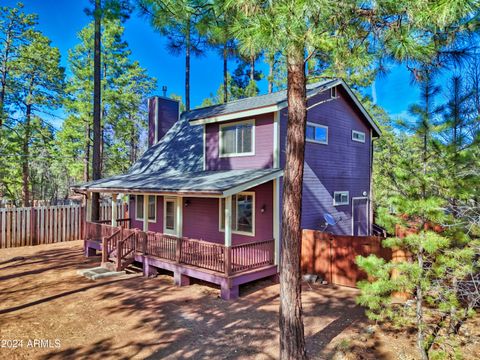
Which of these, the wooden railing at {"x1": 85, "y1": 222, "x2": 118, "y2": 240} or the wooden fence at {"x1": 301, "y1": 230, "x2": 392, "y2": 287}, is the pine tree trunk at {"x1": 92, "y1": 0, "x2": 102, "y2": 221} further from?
the wooden fence at {"x1": 301, "y1": 230, "x2": 392, "y2": 287}

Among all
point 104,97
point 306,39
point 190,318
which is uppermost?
point 104,97

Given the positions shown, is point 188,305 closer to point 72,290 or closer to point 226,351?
point 226,351

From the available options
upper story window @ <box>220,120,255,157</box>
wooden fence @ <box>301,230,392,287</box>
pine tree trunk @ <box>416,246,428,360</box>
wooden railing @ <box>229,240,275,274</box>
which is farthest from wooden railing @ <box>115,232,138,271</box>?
pine tree trunk @ <box>416,246,428,360</box>

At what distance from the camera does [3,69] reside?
1719 centimetres

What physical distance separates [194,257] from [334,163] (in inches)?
265

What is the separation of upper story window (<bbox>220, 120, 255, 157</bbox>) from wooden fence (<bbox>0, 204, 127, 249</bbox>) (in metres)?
9.75

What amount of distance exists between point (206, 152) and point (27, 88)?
45.3 ft

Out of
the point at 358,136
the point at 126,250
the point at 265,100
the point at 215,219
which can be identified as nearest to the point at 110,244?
the point at 126,250

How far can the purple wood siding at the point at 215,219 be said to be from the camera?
385 inches

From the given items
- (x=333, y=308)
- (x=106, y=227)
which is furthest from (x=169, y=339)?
(x=106, y=227)

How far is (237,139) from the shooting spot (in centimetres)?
1098

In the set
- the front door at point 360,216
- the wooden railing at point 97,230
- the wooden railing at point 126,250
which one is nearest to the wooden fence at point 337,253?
the front door at point 360,216

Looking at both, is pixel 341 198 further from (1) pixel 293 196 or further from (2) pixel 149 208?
(2) pixel 149 208

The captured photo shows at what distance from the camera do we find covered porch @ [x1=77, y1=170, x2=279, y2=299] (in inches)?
326
